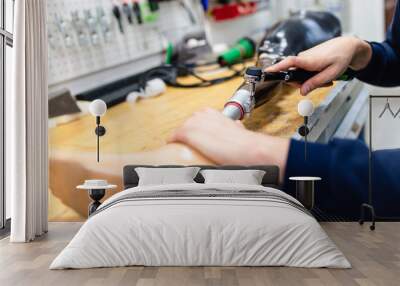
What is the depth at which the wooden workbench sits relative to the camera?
5.86 meters

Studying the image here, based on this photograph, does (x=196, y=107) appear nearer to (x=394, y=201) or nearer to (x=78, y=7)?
(x=78, y=7)

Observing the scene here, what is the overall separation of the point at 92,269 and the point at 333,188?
2991 mm

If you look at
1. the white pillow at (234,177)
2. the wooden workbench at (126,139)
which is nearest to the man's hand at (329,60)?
the wooden workbench at (126,139)

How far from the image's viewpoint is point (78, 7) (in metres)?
5.98

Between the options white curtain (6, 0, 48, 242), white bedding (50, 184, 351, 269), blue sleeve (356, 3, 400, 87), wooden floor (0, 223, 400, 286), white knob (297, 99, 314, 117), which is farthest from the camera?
blue sleeve (356, 3, 400, 87)

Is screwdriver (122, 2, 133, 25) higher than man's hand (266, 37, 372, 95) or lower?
higher

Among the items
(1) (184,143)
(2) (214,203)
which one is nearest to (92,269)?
(2) (214,203)

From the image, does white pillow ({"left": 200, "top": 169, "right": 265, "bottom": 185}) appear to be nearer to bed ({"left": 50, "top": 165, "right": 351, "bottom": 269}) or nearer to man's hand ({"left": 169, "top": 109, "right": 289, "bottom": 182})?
man's hand ({"left": 169, "top": 109, "right": 289, "bottom": 182})

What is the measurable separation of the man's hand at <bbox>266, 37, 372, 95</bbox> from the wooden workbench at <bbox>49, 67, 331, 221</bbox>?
0.13 m

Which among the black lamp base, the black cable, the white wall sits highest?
the white wall

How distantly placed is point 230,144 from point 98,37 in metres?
1.63

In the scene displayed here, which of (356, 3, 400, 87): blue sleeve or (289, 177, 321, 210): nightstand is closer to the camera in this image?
(289, 177, 321, 210): nightstand

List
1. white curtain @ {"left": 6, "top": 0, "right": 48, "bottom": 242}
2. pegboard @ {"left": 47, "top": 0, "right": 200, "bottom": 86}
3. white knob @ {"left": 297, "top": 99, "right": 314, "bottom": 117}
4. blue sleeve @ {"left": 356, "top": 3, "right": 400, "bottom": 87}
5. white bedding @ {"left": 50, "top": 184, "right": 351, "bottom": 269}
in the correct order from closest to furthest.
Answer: white bedding @ {"left": 50, "top": 184, "right": 351, "bottom": 269}, white curtain @ {"left": 6, "top": 0, "right": 48, "bottom": 242}, white knob @ {"left": 297, "top": 99, "right": 314, "bottom": 117}, blue sleeve @ {"left": 356, "top": 3, "right": 400, "bottom": 87}, pegboard @ {"left": 47, "top": 0, "right": 200, "bottom": 86}

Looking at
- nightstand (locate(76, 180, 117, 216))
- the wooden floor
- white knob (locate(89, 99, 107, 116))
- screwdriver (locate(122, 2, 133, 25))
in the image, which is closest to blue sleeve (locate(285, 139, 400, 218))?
the wooden floor
